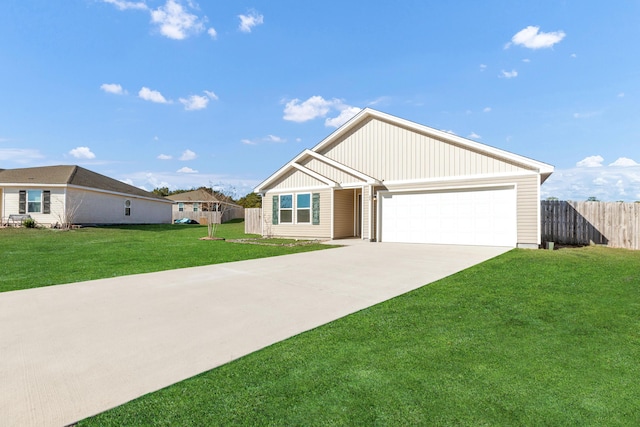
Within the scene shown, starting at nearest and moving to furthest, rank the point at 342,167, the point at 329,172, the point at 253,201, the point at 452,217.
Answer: the point at 452,217 < the point at 342,167 < the point at 329,172 < the point at 253,201

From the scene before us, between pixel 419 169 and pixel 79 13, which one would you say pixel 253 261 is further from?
pixel 79 13

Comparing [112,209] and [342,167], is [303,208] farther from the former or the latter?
[112,209]

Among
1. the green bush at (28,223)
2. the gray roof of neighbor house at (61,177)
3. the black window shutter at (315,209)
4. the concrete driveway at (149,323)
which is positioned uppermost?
the gray roof of neighbor house at (61,177)

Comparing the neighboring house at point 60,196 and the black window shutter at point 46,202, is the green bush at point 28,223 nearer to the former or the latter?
the neighboring house at point 60,196

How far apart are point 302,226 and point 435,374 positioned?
14.4 meters

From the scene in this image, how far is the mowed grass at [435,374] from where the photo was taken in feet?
7.20

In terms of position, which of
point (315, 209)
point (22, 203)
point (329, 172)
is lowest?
point (315, 209)

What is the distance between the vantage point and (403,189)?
1461 centimetres

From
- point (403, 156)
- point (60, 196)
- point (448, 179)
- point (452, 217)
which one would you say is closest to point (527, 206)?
point (452, 217)

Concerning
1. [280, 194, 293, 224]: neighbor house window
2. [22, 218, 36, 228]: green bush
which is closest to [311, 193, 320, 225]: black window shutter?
[280, 194, 293, 224]: neighbor house window

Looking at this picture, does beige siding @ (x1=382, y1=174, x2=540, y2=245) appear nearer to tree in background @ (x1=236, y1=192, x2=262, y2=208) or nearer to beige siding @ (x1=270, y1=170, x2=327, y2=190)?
beige siding @ (x1=270, y1=170, x2=327, y2=190)

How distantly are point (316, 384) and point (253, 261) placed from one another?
686cm

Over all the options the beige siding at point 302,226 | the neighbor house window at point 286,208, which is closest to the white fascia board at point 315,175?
the beige siding at point 302,226

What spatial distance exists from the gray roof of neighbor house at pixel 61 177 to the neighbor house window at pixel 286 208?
16.2 meters
